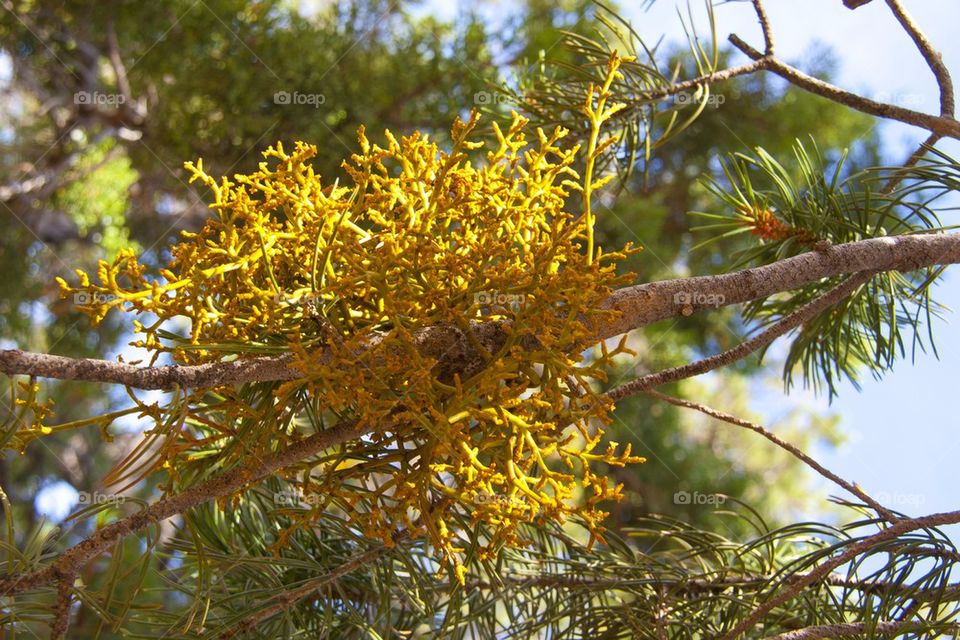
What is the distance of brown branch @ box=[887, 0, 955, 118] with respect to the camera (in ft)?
3.10

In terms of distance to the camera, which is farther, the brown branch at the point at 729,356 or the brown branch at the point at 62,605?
the brown branch at the point at 729,356

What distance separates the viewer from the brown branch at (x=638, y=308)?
62cm

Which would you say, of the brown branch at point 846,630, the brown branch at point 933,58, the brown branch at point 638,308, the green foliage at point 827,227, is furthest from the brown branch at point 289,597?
the brown branch at point 933,58

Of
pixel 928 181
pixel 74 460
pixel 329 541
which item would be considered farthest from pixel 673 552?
pixel 74 460

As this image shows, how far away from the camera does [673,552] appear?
3.72 feet

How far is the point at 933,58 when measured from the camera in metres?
0.95

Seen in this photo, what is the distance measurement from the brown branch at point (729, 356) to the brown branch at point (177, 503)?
0.26 m

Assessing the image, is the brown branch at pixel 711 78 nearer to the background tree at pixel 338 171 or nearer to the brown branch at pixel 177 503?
the background tree at pixel 338 171

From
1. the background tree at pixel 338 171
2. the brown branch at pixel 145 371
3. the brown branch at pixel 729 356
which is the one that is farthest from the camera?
the background tree at pixel 338 171

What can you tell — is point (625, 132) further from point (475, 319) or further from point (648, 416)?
point (648, 416)

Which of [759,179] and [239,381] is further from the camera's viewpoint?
[759,179]

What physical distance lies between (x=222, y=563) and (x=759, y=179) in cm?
261

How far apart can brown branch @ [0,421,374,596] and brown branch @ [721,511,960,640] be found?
39 cm

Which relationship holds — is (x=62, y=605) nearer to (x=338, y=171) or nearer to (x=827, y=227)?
(x=827, y=227)
